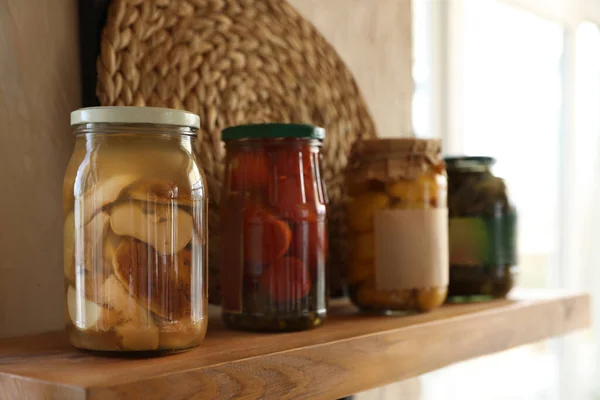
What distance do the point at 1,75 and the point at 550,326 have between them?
2.35 ft

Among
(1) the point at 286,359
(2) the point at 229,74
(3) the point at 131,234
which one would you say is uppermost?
(2) the point at 229,74

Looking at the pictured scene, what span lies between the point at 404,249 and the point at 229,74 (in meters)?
0.27

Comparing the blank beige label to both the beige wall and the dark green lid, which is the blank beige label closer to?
the dark green lid

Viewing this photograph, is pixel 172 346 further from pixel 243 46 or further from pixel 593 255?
pixel 593 255

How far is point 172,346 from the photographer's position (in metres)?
0.52

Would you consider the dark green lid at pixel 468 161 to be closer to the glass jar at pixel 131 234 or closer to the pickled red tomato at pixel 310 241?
the pickled red tomato at pixel 310 241

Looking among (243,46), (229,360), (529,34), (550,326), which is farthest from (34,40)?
(529,34)

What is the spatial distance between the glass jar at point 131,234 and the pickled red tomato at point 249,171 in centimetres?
10

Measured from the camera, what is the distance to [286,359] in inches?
21.1

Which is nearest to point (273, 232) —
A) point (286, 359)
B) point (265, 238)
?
point (265, 238)

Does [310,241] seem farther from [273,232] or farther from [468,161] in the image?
[468,161]

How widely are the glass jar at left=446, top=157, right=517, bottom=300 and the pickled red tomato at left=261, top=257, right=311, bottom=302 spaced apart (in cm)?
32

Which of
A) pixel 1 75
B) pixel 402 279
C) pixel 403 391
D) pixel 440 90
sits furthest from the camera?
pixel 440 90

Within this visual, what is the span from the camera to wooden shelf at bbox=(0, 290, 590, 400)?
44cm
